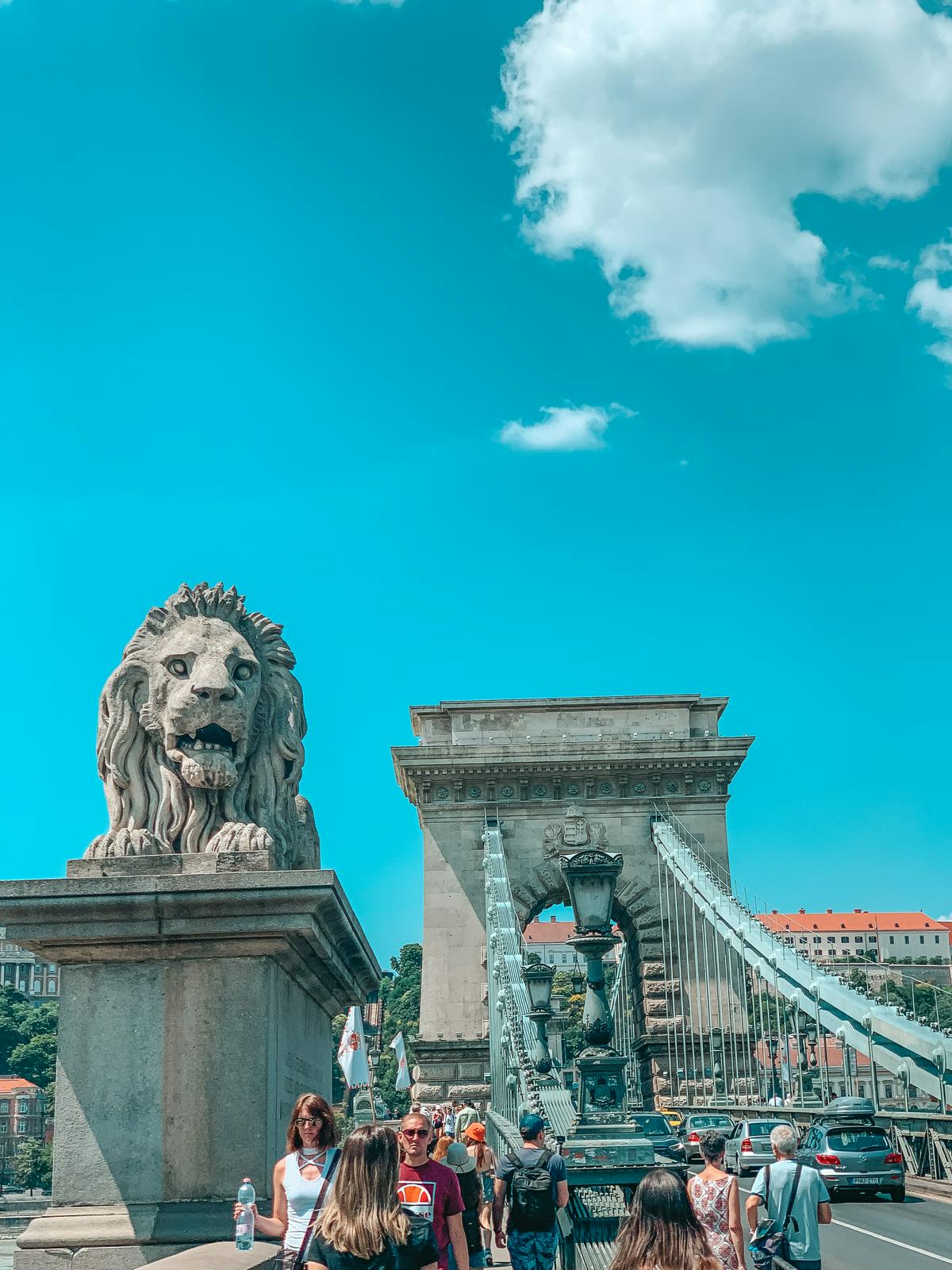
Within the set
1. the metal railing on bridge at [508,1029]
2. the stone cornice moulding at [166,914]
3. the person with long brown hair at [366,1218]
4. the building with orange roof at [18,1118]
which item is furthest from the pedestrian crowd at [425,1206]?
the building with orange roof at [18,1118]

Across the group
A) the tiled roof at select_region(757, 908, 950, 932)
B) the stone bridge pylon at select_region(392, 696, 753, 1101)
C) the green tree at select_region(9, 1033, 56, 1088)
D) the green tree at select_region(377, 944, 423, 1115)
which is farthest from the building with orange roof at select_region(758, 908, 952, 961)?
the stone bridge pylon at select_region(392, 696, 753, 1101)

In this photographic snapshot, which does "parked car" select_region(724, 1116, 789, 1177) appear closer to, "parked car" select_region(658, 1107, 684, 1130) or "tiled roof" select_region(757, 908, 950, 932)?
"parked car" select_region(658, 1107, 684, 1130)

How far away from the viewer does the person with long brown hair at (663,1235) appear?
3.42 metres

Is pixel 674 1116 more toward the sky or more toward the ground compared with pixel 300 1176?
more toward the ground

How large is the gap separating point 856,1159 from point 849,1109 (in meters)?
1.05

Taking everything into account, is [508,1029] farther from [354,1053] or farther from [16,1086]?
[16,1086]

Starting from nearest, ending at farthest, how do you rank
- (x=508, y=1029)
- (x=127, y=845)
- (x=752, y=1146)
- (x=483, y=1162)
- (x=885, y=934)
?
(x=127, y=845)
(x=483, y=1162)
(x=752, y=1146)
(x=508, y=1029)
(x=885, y=934)

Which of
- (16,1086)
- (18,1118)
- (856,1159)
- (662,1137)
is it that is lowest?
(18,1118)

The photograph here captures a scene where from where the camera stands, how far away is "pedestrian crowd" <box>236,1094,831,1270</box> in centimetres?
342

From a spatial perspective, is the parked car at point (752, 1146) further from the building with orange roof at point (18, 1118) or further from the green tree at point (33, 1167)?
the building with orange roof at point (18, 1118)

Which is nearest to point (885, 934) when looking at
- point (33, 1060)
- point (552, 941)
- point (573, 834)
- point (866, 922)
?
point (866, 922)

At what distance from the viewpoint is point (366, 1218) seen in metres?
3.40

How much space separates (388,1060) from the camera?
289 feet

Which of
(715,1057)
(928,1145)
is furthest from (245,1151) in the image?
(715,1057)
